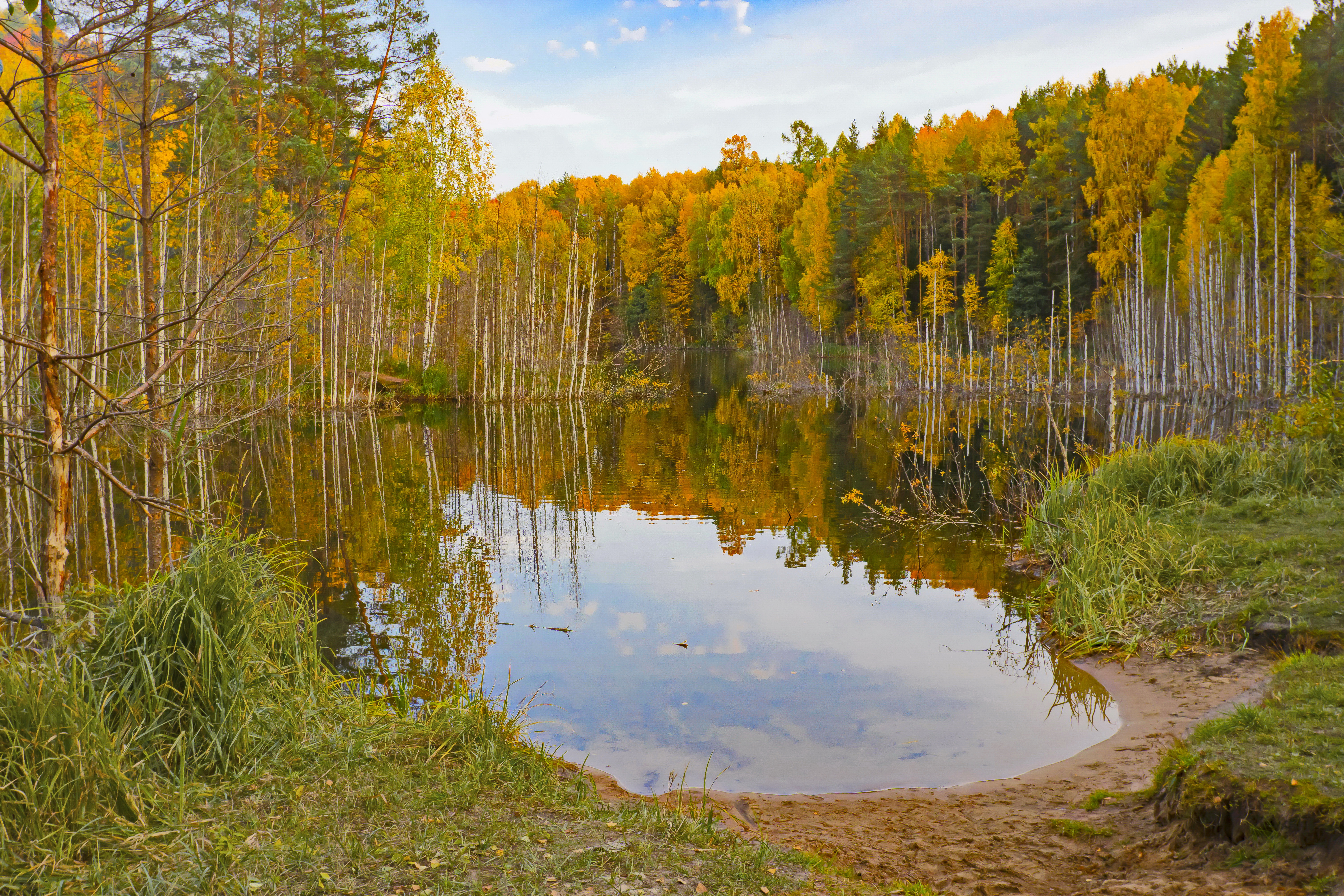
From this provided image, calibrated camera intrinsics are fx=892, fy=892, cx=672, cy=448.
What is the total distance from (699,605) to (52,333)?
6823mm

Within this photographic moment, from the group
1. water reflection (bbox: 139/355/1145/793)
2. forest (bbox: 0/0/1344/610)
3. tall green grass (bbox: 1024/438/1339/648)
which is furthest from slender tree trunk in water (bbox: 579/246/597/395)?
tall green grass (bbox: 1024/438/1339/648)

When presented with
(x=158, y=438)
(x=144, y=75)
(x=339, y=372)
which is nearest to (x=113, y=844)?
(x=144, y=75)

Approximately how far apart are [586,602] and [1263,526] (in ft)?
24.1

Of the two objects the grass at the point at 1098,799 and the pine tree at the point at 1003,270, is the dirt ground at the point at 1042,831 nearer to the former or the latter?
the grass at the point at 1098,799

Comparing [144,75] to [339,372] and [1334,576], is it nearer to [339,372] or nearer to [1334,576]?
[1334,576]

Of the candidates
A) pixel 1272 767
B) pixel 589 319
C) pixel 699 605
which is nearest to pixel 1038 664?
pixel 699 605

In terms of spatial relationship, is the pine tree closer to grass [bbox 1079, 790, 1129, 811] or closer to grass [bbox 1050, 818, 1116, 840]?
grass [bbox 1079, 790, 1129, 811]

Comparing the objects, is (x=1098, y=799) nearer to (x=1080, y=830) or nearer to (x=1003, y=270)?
(x=1080, y=830)

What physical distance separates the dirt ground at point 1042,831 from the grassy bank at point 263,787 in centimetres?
64

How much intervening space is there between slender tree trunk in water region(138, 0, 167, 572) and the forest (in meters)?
0.07

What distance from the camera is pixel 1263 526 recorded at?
9578mm

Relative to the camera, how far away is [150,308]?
6227 millimetres

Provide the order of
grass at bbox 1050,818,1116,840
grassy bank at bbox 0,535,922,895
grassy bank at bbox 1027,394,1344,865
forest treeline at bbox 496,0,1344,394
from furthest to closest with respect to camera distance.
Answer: forest treeline at bbox 496,0,1344,394 < grass at bbox 1050,818,1116,840 < grassy bank at bbox 1027,394,1344,865 < grassy bank at bbox 0,535,922,895

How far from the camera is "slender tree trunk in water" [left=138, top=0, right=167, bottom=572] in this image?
5.23 meters
